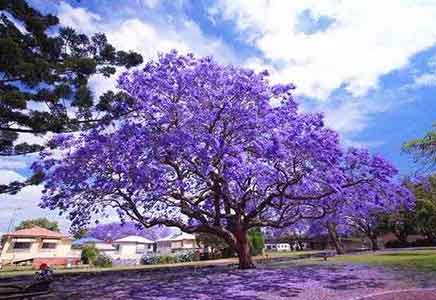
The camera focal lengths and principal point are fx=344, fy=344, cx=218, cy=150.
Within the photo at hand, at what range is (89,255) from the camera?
109 feet

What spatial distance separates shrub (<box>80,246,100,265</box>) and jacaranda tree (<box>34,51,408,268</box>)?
66.0 ft

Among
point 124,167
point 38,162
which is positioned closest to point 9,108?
point 124,167

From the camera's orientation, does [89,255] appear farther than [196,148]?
Yes

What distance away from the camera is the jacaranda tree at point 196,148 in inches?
519

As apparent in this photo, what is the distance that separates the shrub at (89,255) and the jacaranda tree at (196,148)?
66.0 ft

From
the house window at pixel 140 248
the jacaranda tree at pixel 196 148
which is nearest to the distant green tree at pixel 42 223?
the house window at pixel 140 248

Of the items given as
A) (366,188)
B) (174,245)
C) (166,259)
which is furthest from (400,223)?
(174,245)

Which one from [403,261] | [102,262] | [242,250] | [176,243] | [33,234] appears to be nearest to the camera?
[242,250]

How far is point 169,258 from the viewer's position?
33.8 metres

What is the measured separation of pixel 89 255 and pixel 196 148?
25.4 meters

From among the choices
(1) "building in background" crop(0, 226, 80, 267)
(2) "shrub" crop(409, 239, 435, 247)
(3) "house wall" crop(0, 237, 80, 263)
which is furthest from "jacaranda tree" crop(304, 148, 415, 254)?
(3) "house wall" crop(0, 237, 80, 263)

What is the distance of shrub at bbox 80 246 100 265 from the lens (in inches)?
1283

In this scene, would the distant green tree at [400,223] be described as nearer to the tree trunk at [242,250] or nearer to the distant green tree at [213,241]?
the distant green tree at [213,241]

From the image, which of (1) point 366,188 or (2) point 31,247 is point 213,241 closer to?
(2) point 31,247
